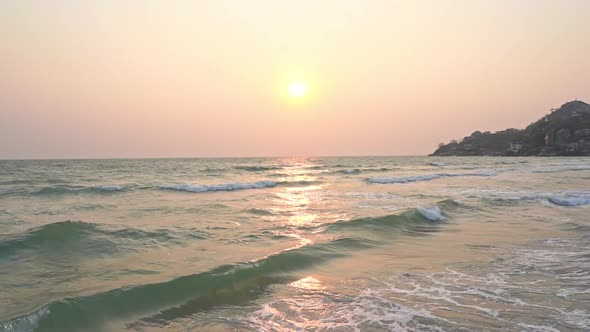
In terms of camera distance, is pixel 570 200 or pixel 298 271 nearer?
pixel 298 271

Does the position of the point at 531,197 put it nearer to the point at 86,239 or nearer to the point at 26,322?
the point at 86,239

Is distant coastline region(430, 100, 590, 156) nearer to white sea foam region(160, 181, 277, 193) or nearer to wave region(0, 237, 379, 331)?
white sea foam region(160, 181, 277, 193)

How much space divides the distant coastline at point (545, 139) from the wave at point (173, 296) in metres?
122

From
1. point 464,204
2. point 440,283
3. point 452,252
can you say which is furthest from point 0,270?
point 464,204

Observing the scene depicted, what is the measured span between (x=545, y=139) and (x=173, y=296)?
13767 centimetres

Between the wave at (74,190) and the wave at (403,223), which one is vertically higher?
the wave at (74,190)

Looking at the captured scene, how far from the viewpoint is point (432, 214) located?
49.5 ft

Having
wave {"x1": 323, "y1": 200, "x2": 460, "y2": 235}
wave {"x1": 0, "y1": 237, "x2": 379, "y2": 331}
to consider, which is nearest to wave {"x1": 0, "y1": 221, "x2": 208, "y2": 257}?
wave {"x1": 0, "y1": 237, "x2": 379, "y2": 331}

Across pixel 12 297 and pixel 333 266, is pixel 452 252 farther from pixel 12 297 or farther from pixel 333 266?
pixel 12 297

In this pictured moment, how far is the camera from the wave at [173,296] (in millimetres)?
5699

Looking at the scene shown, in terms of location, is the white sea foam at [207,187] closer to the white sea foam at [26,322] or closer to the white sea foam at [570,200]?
the white sea foam at [570,200]

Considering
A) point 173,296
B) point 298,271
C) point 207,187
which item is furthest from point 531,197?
point 207,187

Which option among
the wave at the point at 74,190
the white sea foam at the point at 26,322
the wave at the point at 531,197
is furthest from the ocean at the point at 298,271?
the wave at the point at 74,190

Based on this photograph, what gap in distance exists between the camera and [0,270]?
26.8 ft
